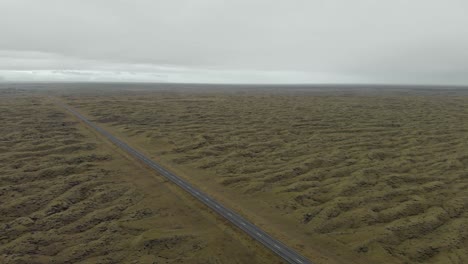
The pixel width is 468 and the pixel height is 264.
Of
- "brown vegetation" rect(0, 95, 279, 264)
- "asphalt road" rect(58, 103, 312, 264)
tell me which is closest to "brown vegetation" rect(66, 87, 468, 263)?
"asphalt road" rect(58, 103, 312, 264)

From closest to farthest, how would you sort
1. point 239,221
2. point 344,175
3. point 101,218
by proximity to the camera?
point 239,221
point 101,218
point 344,175

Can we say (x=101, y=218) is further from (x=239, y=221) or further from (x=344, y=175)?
(x=344, y=175)

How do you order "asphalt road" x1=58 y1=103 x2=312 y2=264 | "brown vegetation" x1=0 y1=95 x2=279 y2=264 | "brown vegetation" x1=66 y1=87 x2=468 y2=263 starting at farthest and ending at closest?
"brown vegetation" x1=66 y1=87 x2=468 y2=263 < "brown vegetation" x1=0 y1=95 x2=279 y2=264 < "asphalt road" x1=58 y1=103 x2=312 y2=264

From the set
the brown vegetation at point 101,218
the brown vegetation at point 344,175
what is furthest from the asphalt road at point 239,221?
the brown vegetation at point 344,175

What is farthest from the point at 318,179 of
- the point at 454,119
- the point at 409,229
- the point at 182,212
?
the point at 454,119

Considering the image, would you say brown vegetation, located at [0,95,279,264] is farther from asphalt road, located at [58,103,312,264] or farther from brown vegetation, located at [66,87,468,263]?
brown vegetation, located at [66,87,468,263]

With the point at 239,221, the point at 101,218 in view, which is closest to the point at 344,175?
the point at 239,221

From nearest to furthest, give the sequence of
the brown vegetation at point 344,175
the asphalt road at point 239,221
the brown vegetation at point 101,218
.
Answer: the asphalt road at point 239,221
the brown vegetation at point 101,218
the brown vegetation at point 344,175

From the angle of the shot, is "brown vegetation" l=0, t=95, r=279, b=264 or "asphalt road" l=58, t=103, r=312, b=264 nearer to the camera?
"asphalt road" l=58, t=103, r=312, b=264

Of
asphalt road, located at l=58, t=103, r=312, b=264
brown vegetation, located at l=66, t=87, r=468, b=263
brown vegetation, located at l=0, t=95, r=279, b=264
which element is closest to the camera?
asphalt road, located at l=58, t=103, r=312, b=264

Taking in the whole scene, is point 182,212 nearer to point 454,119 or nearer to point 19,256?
point 19,256

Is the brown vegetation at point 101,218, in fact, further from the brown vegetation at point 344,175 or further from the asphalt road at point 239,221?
the brown vegetation at point 344,175

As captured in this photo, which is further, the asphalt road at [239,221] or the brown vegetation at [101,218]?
the brown vegetation at [101,218]
